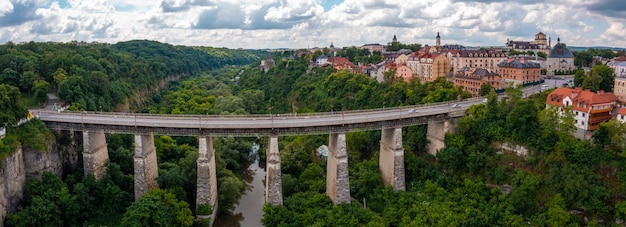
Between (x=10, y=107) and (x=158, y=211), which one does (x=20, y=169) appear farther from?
(x=158, y=211)

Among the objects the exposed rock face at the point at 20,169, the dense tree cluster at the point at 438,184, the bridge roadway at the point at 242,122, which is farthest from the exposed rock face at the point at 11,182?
the bridge roadway at the point at 242,122

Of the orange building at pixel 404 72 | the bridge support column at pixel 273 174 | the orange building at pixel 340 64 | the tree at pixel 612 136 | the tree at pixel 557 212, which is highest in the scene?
the orange building at pixel 340 64

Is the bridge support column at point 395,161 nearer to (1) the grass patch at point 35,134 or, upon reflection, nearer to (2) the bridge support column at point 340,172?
(2) the bridge support column at point 340,172

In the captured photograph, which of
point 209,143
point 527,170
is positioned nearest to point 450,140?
point 527,170

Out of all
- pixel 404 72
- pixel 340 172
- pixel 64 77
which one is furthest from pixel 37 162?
pixel 404 72

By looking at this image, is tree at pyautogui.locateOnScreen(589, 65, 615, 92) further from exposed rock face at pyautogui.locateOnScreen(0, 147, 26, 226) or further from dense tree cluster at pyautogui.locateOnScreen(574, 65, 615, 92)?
exposed rock face at pyautogui.locateOnScreen(0, 147, 26, 226)

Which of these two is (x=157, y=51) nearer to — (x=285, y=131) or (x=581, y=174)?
(x=285, y=131)
